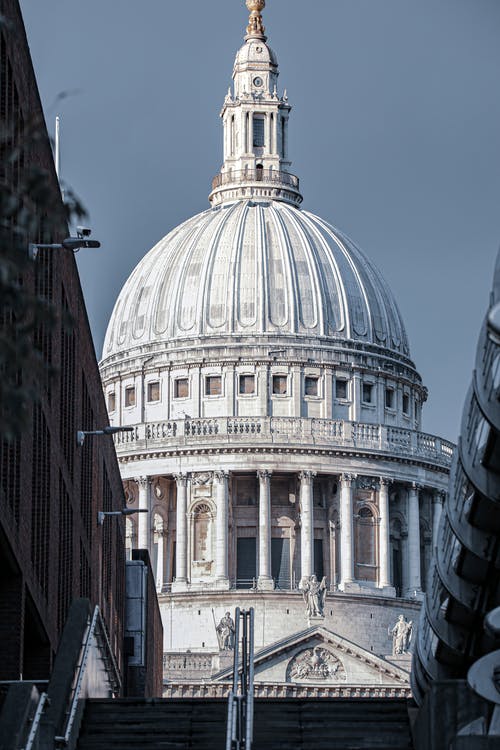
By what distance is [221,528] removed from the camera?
115 metres

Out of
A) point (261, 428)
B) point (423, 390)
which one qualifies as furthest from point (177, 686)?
point (423, 390)

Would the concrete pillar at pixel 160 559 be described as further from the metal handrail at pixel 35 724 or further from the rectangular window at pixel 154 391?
the metal handrail at pixel 35 724

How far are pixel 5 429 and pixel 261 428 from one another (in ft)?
329

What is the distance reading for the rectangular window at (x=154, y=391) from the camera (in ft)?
396

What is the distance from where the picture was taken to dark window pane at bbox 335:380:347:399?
4756 inches

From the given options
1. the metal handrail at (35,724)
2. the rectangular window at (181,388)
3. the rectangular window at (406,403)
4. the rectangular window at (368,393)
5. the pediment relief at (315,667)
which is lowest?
the metal handrail at (35,724)

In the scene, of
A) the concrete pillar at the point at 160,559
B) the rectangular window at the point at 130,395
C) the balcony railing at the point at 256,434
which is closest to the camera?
the concrete pillar at the point at 160,559

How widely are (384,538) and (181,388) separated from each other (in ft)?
43.8

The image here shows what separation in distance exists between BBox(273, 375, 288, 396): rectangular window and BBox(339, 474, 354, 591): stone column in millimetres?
6301

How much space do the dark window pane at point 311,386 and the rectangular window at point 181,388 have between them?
20.4ft

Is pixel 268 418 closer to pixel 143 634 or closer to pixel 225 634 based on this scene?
pixel 225 634

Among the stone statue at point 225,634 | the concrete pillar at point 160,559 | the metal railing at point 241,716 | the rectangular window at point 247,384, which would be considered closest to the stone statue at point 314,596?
the stone statue at point 225,634

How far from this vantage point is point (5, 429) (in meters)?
16.3

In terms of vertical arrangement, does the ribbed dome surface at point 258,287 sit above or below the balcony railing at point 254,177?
below
